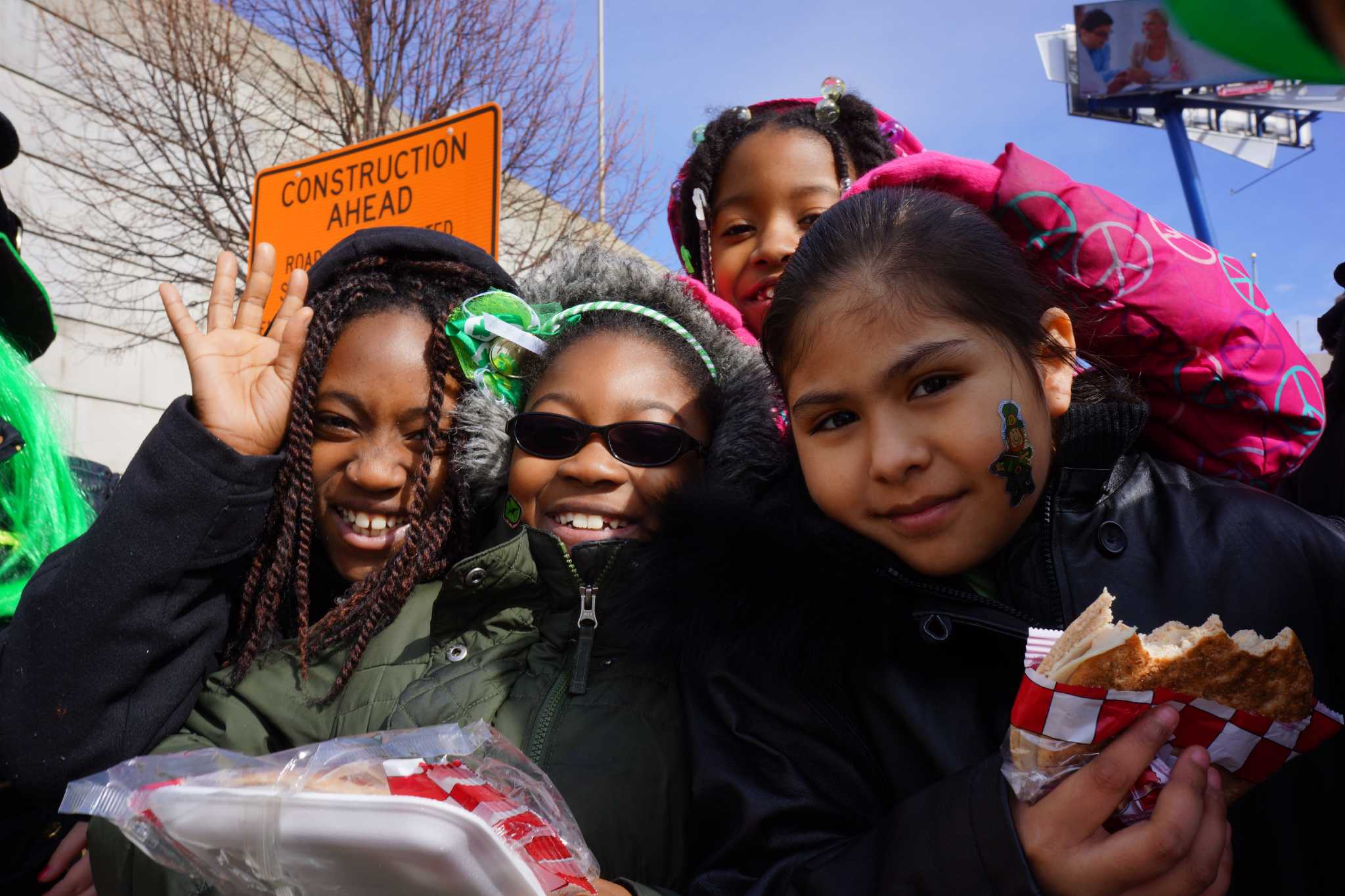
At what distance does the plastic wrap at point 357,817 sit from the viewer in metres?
1.04

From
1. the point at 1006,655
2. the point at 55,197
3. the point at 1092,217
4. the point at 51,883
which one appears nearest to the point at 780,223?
the point at 1092,217

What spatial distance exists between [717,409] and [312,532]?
1.05 metres

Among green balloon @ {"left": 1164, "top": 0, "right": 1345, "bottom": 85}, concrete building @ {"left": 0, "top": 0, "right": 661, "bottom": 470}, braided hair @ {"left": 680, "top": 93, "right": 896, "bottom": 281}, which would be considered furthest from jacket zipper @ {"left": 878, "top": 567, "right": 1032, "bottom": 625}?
concrete building @ {"left": 0, "top": 0, "right": 661, "bottom": 470}

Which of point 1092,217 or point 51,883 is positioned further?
point 51,883

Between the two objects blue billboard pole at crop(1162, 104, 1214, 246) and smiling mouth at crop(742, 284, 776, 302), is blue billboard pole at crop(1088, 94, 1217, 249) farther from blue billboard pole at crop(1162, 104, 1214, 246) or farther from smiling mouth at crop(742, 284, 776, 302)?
smiling mouth at crop(742, 284, 776, 302)

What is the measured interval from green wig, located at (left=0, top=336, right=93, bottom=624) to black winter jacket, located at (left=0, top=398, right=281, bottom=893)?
0.38 metres

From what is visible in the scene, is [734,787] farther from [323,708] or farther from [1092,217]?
[1092,217]

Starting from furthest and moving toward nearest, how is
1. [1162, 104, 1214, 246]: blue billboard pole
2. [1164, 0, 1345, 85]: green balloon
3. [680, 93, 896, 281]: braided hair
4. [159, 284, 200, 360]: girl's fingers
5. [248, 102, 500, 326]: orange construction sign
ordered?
[1162, 104, 1214, 246]: blue billboard pole
[248, 102, 500, 326]: orange construction sign
[680, 93, 896, 281]: braided hair
[159, 284, 200, 360]: girl's fingers
[1164, 0, 1345, 85]: green balloon

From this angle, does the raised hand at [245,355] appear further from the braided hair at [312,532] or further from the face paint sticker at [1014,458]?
the face paint sticker at [1014,458]

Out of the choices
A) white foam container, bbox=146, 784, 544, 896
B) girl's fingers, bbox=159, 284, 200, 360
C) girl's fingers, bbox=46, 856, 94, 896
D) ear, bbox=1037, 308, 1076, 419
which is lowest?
girl's fingers, bbox=46, 856, 94, 896

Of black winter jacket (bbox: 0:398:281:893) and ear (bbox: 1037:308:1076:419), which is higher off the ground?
ear (bbox: 1037:308:1076:419)

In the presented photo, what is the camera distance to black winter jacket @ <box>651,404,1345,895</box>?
148cm

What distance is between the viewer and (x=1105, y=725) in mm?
1191

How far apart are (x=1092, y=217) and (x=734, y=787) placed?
128 cm
